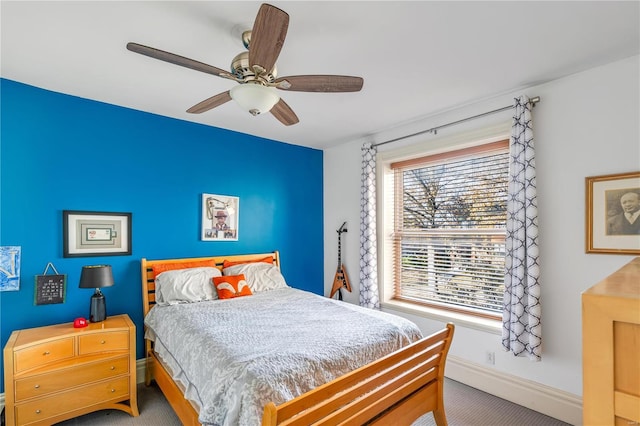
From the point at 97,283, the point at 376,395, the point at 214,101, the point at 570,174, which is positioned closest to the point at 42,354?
the point at 97,283

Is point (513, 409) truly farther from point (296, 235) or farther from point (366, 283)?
point (296, 235)

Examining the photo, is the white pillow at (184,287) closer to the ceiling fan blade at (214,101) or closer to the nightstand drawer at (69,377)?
the nightstand drawer at (69,377)

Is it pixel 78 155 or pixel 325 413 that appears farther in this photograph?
pixel 78 155

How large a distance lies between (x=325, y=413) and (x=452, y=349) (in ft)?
7.04

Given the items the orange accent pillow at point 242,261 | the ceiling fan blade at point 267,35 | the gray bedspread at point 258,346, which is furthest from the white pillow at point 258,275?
the ceiling fan blade at point 267,35

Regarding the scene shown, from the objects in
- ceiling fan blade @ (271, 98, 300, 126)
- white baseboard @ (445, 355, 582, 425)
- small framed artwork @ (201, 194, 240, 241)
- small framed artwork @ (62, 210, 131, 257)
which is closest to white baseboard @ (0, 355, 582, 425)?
white baseboard @ (445, 355, 582, 425)

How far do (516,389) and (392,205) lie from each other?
2.14m

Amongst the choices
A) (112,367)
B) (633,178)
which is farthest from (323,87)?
(112,367)

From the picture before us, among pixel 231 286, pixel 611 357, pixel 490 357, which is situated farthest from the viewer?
pixel 231 286

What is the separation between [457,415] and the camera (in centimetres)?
248

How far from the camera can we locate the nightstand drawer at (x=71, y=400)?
2.11 metres

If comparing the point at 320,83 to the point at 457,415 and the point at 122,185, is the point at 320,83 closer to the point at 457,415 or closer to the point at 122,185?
the point at 122,185

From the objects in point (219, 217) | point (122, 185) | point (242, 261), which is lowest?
point (242, 261)

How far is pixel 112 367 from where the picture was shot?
2418mm
